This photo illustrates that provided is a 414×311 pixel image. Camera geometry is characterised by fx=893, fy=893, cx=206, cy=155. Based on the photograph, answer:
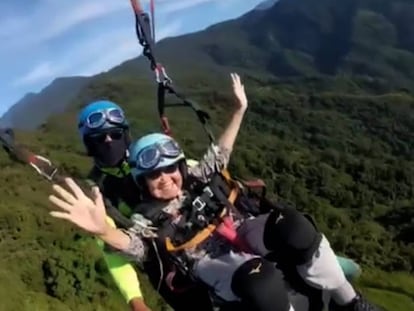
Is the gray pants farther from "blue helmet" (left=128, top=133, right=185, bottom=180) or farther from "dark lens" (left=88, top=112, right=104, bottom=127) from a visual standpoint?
"dark lens" (left=88, top=112, right=104, bottom=127)

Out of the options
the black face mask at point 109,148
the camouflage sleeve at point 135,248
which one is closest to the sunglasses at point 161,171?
the camouflage sleeve at point 135,248

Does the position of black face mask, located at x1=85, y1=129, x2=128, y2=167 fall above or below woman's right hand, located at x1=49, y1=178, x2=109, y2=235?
below

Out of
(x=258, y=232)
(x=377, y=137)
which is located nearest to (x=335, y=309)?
(x=258, y=232)

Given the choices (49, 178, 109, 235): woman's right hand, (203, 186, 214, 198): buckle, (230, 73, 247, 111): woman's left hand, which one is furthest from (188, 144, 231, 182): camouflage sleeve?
(49, 178, 109, 235): woman's right hand

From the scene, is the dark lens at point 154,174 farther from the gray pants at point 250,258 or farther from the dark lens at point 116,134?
the dark lens at point 116,134

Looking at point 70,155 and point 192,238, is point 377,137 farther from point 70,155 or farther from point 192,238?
point 192,238

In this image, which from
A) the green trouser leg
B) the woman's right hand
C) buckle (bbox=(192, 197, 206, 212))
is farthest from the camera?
the green trouser leg

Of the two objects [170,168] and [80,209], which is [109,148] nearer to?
[170,168]
